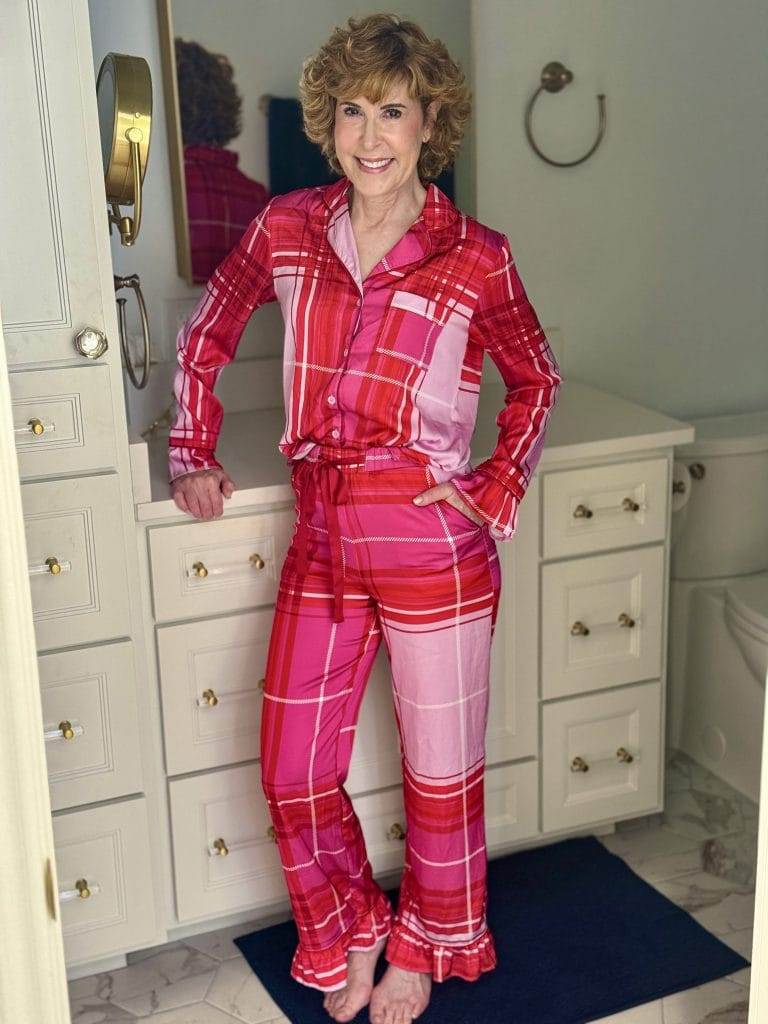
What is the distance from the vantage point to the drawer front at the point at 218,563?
7.26 feet

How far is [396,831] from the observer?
2506 millimetres

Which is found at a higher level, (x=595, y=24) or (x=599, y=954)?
(x=595, y=24)

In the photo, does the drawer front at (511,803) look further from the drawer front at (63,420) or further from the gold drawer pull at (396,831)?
the drawer front at (63,420)

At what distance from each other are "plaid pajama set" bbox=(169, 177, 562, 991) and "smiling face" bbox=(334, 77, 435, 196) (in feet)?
0.26

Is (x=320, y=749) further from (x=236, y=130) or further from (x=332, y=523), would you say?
(x=236, y=130)

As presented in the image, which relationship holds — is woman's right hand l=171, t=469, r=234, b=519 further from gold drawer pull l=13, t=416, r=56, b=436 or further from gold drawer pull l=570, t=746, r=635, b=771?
gold drawer pull l=570, t=746, r=635, b=771

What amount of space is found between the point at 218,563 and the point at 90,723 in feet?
1.09

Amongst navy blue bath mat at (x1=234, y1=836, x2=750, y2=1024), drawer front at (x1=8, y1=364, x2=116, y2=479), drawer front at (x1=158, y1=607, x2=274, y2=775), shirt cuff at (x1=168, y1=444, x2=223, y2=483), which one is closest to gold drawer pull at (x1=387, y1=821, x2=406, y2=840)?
navy blue bath mat at (x1=234, y1=836, x2=750, y2=1024)

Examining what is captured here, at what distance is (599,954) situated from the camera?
2385 millimetres

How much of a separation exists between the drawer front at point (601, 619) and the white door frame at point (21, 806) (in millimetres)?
1389

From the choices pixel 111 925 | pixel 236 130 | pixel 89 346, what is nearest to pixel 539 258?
pixel 236 130

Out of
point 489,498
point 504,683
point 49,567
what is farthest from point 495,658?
point 49,567

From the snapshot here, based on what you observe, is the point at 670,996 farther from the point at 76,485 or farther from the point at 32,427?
the point at 32,427

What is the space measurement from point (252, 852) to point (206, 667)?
14.6 inches
